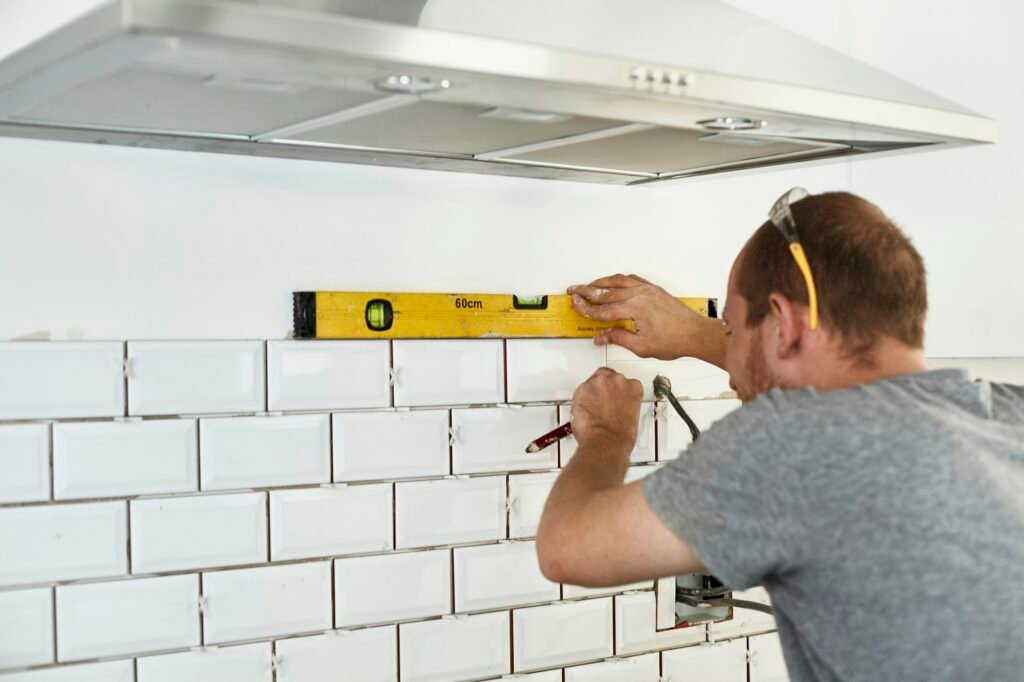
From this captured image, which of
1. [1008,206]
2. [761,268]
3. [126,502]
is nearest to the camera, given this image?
[761,268]

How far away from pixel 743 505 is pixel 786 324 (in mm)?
287

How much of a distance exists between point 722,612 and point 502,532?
0.50 metres

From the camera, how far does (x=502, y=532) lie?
1925mm

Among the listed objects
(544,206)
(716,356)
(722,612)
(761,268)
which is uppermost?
(544,206)

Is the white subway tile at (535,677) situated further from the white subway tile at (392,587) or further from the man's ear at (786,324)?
the man's ear at (786,324)

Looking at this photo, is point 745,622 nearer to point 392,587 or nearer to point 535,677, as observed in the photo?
point 535,677

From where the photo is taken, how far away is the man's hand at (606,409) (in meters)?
1.75

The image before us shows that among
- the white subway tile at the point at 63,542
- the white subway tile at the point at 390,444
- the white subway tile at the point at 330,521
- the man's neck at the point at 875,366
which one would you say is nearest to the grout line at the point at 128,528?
the white subway tile at the point at 63,542

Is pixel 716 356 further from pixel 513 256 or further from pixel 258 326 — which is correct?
pixel 258 326

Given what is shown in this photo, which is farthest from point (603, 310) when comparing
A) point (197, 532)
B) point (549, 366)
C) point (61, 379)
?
point (61, 379)

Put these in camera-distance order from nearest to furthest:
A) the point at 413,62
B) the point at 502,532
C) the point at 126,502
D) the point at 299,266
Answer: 1. the point at 413,62
2. the point at 126,502
3. the point at 299,266
4. the point at 502,532

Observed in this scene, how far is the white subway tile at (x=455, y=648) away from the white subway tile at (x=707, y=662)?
35cm

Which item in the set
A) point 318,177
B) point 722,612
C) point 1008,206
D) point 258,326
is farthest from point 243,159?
point 1008,206

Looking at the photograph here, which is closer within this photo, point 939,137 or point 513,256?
point 939,137
